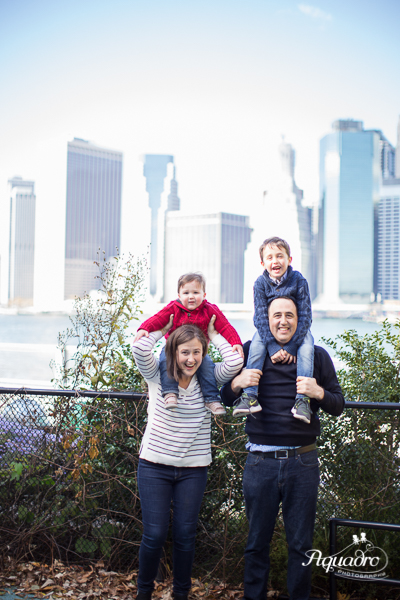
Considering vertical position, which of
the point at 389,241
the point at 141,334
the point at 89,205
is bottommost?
the point at 141,334

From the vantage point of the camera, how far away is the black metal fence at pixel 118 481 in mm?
2936

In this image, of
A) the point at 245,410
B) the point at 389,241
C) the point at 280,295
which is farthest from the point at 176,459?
the point at 389,241

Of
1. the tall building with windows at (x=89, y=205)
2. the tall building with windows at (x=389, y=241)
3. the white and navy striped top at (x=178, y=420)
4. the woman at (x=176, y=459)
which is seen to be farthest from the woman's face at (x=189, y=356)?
the tall building with windows at (x=389, y=241)

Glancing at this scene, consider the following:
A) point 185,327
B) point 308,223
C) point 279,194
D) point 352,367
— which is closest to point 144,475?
point 185,327

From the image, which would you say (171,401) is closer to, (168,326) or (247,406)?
(247,406)

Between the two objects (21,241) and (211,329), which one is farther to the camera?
(21,241)

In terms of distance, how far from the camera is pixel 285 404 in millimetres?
2336

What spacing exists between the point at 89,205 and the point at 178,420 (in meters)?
122

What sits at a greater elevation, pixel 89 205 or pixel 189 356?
pixel 89 205

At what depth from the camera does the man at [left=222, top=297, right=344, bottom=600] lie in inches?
89.2

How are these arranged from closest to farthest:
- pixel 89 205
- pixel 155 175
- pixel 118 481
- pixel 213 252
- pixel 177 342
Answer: pixel 177 342, pixel 118 481, pixel 213 252, pixel 89 205, pixel 155 175

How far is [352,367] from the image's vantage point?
142 inches

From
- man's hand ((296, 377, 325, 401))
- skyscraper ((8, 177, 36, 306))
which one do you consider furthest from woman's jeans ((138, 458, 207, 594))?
skyscraper ((8, 177, 36, 306))

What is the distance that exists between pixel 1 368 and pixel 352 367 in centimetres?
4403
